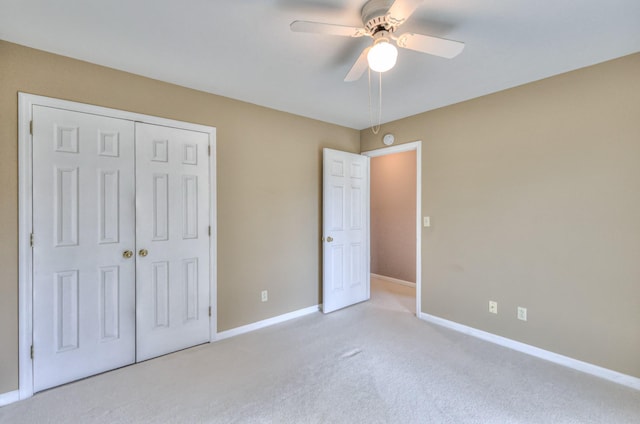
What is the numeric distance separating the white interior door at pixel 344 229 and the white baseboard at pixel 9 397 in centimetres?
261

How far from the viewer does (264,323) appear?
3.11 m

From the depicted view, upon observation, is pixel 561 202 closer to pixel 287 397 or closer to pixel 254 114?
pixel 287 397

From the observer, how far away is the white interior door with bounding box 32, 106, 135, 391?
6.59 feet

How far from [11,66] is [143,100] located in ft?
2.49

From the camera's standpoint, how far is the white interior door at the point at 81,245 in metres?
2.01

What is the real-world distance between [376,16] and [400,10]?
171 millimetres

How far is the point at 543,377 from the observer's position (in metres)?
2.17

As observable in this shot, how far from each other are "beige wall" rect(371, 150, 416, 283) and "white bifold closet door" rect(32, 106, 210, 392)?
3.33m

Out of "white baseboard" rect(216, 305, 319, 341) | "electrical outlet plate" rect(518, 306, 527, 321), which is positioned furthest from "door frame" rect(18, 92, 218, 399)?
"electrical outlet plate" rect(518, 306, 527, 321)

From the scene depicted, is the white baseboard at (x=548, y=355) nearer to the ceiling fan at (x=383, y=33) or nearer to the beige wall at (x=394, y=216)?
the beige wall at (x=394, y=216)

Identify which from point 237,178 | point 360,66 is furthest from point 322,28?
point 237,178

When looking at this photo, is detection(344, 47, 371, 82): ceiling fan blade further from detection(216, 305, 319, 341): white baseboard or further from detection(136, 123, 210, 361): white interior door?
detection(216, 305, 319, 341): white baseboard

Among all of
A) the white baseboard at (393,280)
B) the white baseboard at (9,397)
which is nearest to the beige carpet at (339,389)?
the white baseboard at (9,397)

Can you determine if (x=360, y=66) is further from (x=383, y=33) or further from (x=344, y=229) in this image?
(x=344, y=229)
